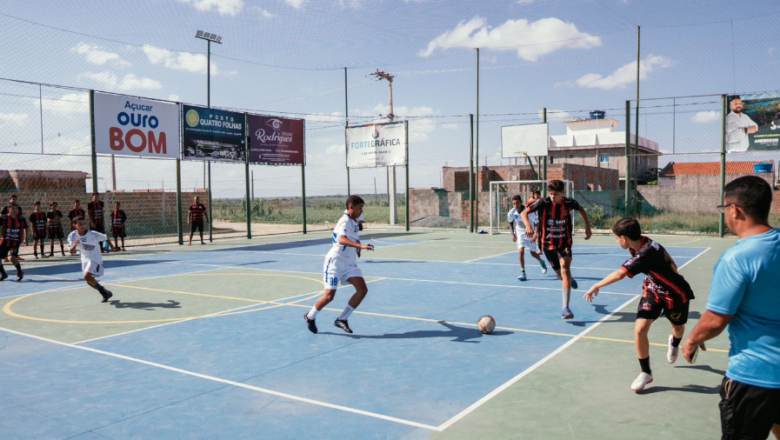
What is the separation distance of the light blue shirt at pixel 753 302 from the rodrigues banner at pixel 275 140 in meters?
26.7

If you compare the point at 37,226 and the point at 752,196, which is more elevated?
the point at 752,196

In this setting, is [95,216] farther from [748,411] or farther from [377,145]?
[748,411]

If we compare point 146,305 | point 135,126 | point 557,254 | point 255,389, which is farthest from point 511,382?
point 135,126

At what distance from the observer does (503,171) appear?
45.3 metres

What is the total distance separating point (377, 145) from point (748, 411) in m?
30.0

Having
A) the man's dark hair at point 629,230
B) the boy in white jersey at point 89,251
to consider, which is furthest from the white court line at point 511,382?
the boy in white jersey at point 89,251

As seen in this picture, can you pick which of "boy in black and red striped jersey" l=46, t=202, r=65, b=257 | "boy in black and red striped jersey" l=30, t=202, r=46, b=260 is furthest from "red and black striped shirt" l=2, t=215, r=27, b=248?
"boy in black and red striped jersey" l=46, t=202, r=65, b=257

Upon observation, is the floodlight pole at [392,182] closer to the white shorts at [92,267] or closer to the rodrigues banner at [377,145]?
the rodrigues banner at [377,145]

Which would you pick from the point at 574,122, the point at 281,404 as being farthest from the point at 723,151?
the point at 574,122

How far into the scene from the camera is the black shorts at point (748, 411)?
2.88 metres

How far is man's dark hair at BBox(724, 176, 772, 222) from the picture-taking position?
2826 mm

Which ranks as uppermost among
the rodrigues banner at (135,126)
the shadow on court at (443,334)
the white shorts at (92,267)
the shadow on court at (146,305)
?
the rodrigues banner at (135,126)

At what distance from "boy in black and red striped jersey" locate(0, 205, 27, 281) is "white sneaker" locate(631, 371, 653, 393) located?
1429 centimetres

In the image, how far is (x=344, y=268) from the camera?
26.6 feet
